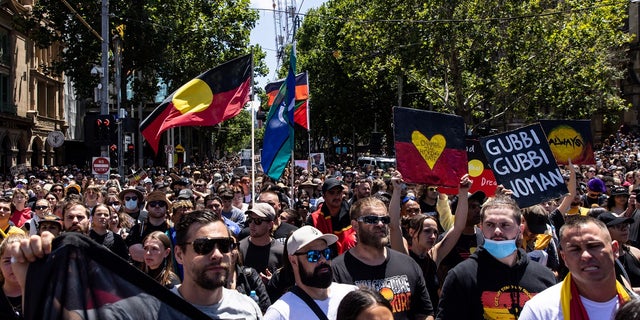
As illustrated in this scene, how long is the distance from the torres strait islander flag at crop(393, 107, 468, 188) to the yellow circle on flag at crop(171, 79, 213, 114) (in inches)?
155

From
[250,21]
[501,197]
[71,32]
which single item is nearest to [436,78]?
[250,21]

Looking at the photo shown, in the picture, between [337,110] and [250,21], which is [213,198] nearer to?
[250,21]

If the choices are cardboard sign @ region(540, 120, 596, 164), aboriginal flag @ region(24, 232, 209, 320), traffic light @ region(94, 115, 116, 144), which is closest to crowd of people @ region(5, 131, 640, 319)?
aboriginal flag @ region(24, 232, 209, 320)

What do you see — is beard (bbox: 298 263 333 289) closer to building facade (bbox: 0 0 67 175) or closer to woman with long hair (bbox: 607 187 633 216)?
woman with long hair (bbox: 607 187 633 216)

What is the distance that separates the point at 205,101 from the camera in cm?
973

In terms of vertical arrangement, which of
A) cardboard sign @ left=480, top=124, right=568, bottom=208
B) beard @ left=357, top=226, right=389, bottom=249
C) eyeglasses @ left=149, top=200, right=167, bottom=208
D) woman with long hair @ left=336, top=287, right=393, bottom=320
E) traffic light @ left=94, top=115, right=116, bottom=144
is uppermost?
traffic light @ left=94, top=115, right=116, bottom=144

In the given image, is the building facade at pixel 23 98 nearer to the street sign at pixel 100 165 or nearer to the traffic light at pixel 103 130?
the traffic light at pixel 103 130

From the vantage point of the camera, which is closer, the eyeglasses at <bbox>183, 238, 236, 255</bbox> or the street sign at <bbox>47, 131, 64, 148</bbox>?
the eyeglasses at <bbox>183, 238, 236, 255</bbox>

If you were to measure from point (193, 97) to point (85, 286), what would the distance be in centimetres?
754

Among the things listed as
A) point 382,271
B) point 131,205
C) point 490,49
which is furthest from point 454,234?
point 490,49

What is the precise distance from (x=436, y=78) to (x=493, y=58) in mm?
2538

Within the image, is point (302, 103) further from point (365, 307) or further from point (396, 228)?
point (365, 307)

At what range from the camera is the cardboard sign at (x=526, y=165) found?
680 cm

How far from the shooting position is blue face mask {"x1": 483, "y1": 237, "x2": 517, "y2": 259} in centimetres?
407
